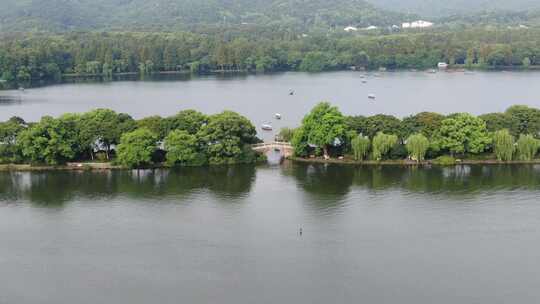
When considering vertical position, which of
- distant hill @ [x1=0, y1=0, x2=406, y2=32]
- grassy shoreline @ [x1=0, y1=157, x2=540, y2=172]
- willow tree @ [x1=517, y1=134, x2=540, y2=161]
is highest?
distant hill @ [x1=0, y1=0, x2=406, y2=32]

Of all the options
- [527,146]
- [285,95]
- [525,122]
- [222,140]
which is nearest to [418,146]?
[527,146]

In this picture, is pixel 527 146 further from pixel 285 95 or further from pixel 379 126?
pixel 285 95

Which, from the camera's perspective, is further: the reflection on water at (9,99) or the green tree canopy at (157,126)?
the reflection on water at (9,99)

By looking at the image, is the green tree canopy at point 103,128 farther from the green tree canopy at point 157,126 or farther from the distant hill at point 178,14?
the distant hill at point 178,14

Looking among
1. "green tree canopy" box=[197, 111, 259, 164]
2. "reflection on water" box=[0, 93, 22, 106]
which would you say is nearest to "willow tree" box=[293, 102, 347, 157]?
"green tree canopy" box=[197, 111, 259, 164]

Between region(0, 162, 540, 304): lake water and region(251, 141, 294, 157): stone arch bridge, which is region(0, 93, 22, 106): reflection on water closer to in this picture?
region(0, 162, 540, 304): lake water

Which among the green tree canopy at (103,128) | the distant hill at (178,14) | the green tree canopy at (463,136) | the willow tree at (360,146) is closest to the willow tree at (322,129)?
the willow tree at (360,146)
